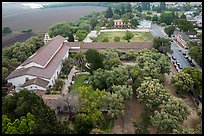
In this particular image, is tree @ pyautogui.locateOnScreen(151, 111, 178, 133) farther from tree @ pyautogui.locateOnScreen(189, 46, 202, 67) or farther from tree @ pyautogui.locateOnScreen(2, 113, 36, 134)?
tree @ pyautogui.locateOnScreen(189, 46, 202, 67)

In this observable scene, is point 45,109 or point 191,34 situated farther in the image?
point 191,34

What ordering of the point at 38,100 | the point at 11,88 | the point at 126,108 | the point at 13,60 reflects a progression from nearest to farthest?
the point at 38,100, the point at 126,108, the point at 11,88, the point at 13,60

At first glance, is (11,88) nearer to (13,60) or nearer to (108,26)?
(13,60)

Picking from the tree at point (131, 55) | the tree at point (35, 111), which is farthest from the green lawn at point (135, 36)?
the tree at point (35, 111)

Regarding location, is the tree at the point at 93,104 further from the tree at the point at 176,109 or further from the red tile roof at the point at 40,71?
the red tile roof at the point at 40,71

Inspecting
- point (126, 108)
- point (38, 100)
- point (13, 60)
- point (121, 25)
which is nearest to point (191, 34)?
point (121, 25)

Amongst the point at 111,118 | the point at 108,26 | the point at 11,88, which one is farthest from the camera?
the point at 108,26

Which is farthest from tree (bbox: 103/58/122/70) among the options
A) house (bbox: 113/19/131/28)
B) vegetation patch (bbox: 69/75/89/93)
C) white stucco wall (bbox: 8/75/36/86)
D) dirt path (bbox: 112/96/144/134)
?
house (bbox: 113/19/131/28)
